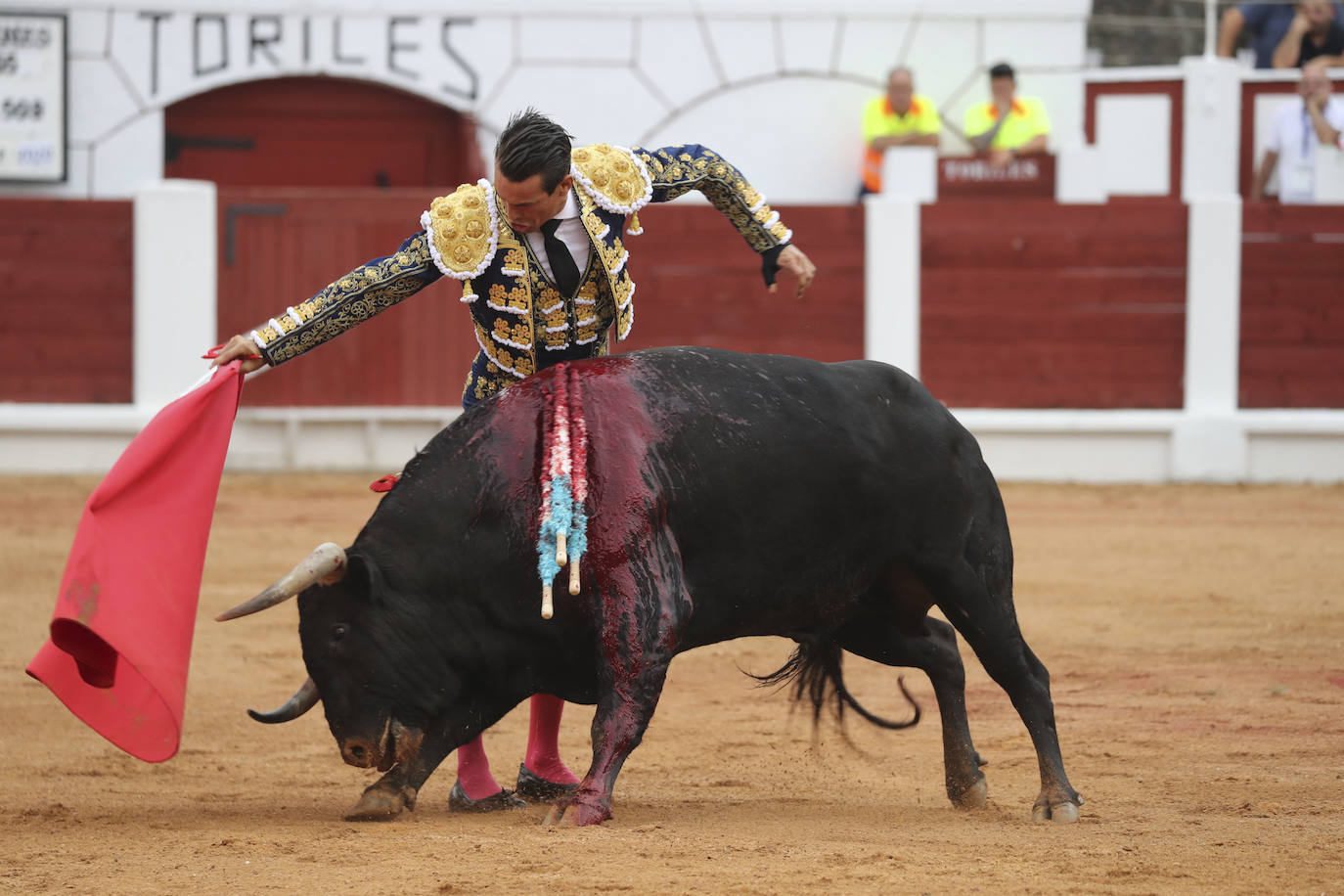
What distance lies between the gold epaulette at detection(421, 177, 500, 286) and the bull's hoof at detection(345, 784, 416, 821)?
96 centimetres

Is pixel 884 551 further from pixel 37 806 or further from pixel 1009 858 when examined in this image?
pixel 37 806

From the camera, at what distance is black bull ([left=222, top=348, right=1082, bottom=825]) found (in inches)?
120

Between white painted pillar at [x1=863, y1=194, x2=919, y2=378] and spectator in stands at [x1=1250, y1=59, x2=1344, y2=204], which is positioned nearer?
white painted pillar at [x1=863, y1=194, x2=919, y2=378]

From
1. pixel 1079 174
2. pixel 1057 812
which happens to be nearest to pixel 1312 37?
pixel 1079 174

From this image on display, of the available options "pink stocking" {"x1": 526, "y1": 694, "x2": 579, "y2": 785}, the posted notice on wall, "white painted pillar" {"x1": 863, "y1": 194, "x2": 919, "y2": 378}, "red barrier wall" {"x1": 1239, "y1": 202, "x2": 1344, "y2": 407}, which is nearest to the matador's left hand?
"pink stocking" {"x1": 526, "y1": 694, "x2": 579, "y2": 785}

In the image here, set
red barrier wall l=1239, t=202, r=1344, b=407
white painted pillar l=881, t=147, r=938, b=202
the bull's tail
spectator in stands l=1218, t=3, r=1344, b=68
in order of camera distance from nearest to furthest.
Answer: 1. the bull's tail
2. red barrier wall l=1239, t=202, r=1344, b=407
3. white painted pillar l=881, t=147, r=938, b=202
4. spectator in stands l=1218, t=3, r=1344, b=68

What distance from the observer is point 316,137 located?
448 inches

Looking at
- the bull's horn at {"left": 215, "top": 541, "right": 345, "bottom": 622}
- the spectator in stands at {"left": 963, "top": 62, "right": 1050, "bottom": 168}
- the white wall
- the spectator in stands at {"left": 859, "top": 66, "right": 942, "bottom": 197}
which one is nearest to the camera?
the bull's horn at {"left": 215, "top": 541, "right": 345, "bottom": 622}

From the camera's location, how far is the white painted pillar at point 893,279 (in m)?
9.79

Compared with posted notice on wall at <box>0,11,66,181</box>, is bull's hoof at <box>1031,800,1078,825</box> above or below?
below

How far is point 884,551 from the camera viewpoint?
334 cm

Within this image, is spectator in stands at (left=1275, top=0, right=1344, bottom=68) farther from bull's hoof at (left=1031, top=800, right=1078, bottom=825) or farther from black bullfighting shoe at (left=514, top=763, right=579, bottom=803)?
black bullfighting shoe at (left=514, top=763, right=579, bottom=803)

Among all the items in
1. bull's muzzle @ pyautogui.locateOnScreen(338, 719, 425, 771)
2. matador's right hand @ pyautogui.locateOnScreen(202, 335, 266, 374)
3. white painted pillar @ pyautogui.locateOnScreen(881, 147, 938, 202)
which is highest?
white painted pillar @ pyautogui.locateOnScreen(881, 147, 938, 202)

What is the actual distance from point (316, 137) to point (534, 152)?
8655 millimetres
